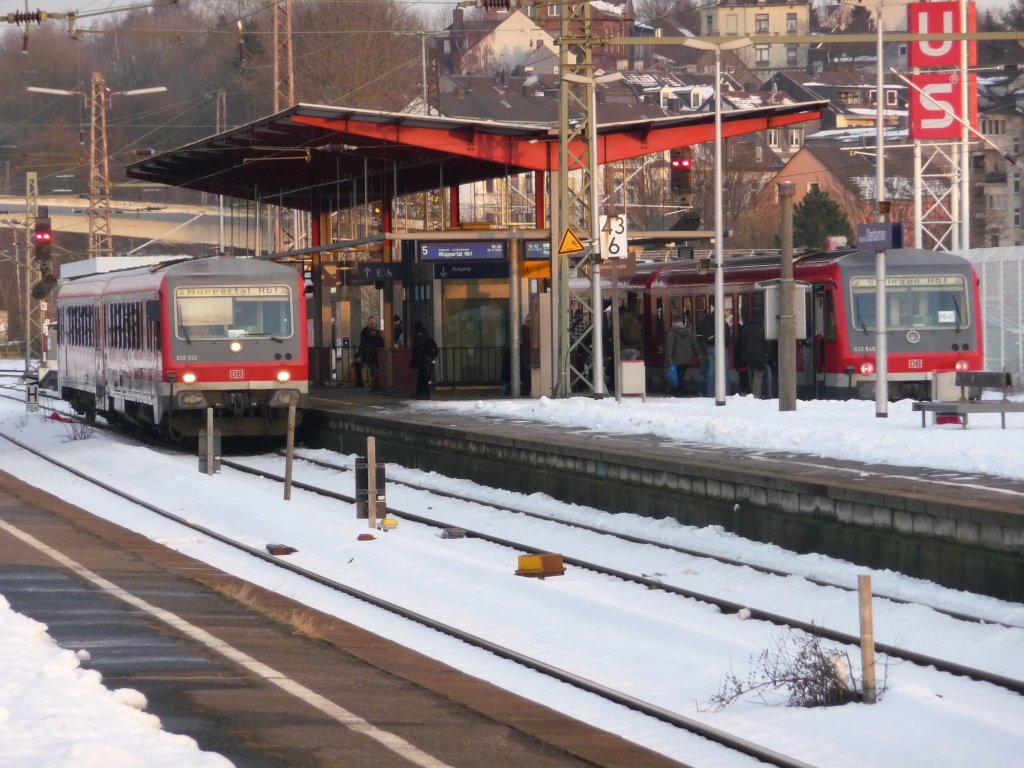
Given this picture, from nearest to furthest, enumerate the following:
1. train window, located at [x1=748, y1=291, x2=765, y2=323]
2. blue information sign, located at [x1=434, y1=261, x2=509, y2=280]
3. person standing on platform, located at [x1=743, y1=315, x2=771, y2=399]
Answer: person standing on platform, located at [x1=743, y1=315, x2=771, y2=399] < blue information sign, located at [x1=434, y1=261, x2=509, y2=280] < train window, located at [x1=748, y1=291, x2=765, y2=323]

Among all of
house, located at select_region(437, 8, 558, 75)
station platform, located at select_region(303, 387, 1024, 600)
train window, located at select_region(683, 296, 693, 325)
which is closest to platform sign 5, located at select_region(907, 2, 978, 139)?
train window, located at select_region(683, 296, 693, 325)

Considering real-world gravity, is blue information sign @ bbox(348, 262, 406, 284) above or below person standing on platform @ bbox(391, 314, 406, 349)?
above

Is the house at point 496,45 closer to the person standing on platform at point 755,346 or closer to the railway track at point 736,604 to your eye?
the person standing on platform at point 755,346

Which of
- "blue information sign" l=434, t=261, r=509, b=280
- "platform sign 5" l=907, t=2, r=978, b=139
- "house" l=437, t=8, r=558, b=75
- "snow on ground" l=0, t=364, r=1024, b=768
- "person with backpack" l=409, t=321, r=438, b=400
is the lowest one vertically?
"snow on ground" l=0, t=364, r=1024, b=768

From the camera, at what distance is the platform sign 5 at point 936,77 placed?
4450cm

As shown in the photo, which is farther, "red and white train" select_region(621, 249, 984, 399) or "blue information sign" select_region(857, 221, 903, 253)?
"red and white train" select_region(621, 249, 984, 399)

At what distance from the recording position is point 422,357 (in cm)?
3228

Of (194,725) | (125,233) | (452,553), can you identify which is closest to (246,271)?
(452,553)

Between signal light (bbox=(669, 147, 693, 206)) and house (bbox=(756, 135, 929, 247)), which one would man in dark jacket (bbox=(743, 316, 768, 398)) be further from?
house (bbox=(756, 135, 929, 247))

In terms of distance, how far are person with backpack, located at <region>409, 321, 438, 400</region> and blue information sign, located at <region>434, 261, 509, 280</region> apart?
1013mm

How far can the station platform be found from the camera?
13.3 metres

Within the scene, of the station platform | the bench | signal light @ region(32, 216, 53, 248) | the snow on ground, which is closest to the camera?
the snow on ground

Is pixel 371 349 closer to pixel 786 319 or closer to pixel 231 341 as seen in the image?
pixel 231 341

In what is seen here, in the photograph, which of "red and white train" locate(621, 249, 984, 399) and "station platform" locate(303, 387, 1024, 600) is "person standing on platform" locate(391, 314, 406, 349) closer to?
"station platform" locate(303, 387, 1024, 600)
